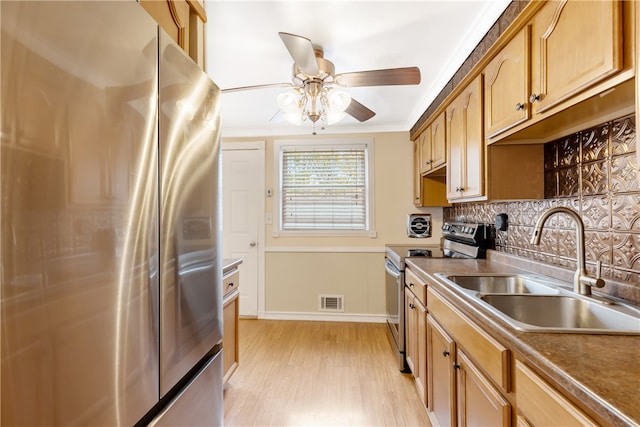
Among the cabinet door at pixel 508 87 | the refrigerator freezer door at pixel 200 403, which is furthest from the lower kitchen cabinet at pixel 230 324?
the cabinet door at pixel 508 87

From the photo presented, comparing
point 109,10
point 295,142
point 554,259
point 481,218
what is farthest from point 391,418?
point 295,142

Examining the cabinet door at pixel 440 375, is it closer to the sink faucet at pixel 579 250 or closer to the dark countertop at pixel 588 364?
the dark countertop at pixel 588 364

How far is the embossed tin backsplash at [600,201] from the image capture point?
1.20 m

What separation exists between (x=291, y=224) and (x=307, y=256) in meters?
0.43

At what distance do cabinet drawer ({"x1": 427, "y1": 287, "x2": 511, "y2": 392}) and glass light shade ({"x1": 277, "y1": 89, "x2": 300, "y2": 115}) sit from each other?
139 centimetres

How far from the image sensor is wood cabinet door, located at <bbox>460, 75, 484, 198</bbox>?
1.77m

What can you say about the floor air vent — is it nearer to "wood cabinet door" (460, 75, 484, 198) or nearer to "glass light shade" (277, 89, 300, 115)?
"wood cabinet door" (460, 75, 484, 198)

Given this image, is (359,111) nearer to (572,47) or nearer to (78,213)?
(572,47)

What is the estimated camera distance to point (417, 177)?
337cm

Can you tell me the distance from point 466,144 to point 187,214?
5.81 ft

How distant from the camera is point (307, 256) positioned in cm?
367

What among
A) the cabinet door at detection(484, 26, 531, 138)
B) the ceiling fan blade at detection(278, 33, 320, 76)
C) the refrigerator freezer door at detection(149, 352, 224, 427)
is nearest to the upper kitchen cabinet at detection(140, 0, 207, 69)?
the ceiling fan blade at detection(278, 33, 320, 76)

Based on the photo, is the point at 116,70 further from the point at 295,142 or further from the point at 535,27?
the point at 295,142

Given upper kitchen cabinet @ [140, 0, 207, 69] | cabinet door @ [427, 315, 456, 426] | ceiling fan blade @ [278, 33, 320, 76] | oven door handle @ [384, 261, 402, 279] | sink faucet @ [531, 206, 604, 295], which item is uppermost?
ceiling fan blade @ [278, 33, 320, 76]
